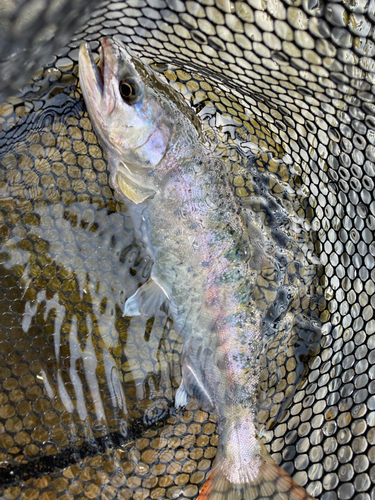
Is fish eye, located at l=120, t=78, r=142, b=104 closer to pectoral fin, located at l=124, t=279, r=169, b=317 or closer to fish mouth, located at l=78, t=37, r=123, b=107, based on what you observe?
fish mouth, located at l=78, t=37, r=123, b=107

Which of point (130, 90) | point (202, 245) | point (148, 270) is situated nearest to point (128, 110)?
point (130, 90)

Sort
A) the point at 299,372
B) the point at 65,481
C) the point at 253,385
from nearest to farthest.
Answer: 1. the point at 253,385
2. the point at 65,481
3. the point at 299,372

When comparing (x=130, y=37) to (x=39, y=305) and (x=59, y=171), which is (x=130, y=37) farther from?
(x=39, y=305)

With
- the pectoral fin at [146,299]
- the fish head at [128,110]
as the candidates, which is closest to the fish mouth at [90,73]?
the fish head at [128,110]

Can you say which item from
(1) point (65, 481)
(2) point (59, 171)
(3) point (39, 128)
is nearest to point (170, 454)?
(1) point (65, 481)

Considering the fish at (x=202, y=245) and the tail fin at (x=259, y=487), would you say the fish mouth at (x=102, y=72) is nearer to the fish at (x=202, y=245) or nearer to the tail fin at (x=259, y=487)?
the fish at (x=202, y=245)
